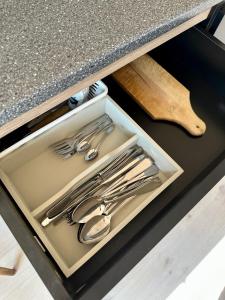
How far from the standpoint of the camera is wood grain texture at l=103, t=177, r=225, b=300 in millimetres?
857

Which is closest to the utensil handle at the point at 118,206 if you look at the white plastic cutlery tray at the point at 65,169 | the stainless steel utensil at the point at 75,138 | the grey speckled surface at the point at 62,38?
the white plastic cutlery tray at the point at 65,169

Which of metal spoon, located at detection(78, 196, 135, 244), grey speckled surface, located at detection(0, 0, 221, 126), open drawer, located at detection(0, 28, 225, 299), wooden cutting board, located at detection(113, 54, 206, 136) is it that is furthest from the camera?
wooden cutting board, located at detection(113, 54, 206, 136)

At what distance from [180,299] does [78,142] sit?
0.56 m

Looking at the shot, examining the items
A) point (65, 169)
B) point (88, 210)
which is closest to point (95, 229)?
point (88, 210)

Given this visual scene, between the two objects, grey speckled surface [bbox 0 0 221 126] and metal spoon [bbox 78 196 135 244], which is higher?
grey speckled surface [bbox 0 0 221 126]

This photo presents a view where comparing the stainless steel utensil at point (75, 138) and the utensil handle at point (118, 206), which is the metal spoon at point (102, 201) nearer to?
the utensil handle at point (118, 206)

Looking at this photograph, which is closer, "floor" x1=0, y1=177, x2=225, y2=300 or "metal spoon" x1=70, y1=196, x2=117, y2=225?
"metal spoon" x1=70, y1=196, x2=117, y2=225

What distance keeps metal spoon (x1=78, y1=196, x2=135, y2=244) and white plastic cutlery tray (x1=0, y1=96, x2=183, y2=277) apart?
0.02 meters

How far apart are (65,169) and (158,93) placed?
0.31 meters

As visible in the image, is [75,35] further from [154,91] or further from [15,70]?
[154,91]

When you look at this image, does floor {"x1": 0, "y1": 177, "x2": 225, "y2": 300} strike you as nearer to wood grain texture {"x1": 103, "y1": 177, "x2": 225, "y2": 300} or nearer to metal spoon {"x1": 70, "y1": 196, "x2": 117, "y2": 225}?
wood grain texture {"x1": 103, "y1": 177, "x2": 225, "y2": 300}

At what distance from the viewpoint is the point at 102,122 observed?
731 millimetres

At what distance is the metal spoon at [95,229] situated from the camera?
23.7 inches

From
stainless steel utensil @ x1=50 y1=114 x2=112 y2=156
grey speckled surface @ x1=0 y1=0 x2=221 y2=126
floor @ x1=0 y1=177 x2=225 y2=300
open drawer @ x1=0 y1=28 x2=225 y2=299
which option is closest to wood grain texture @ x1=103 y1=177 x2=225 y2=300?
floor @ x1=0 y1=177 x2=225 y2=300
